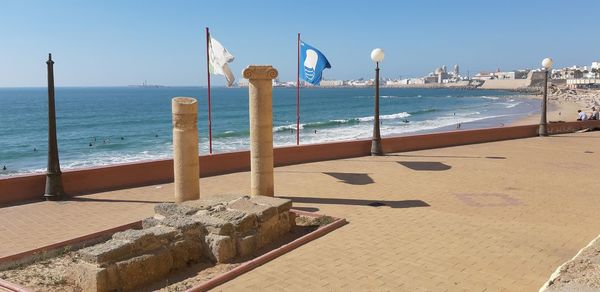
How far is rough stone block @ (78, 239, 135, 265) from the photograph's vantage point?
581 centimetres

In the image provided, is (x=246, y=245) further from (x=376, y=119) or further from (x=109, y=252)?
(x=376, y=119)

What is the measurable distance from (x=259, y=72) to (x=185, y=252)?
4.18 metres

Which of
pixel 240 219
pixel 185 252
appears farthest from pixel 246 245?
pixel 185 252

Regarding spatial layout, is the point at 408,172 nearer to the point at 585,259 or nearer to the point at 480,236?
the point at 480,236

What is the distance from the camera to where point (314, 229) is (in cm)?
821

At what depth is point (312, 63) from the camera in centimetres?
1423

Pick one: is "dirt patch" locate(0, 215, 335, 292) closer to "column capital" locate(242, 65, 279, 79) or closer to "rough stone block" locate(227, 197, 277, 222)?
"rough stone block" locate(227, 197, 277, 222)

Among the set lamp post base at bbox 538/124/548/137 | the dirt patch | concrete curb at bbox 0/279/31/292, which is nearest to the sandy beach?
lamp post base at bbox 538/124/548/137

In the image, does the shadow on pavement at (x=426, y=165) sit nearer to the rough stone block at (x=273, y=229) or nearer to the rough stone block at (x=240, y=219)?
the rough stone block at (x=273, y=229)

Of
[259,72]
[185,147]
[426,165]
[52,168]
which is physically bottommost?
[426,165]

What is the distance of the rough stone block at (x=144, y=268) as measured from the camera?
19.5 ft

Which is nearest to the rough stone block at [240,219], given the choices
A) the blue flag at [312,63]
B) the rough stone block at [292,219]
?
the rough stone block at [292,219]

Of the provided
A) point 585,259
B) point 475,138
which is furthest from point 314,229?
point 475,138

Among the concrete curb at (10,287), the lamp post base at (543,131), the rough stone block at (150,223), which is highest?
the lamp post base at (543,131)
